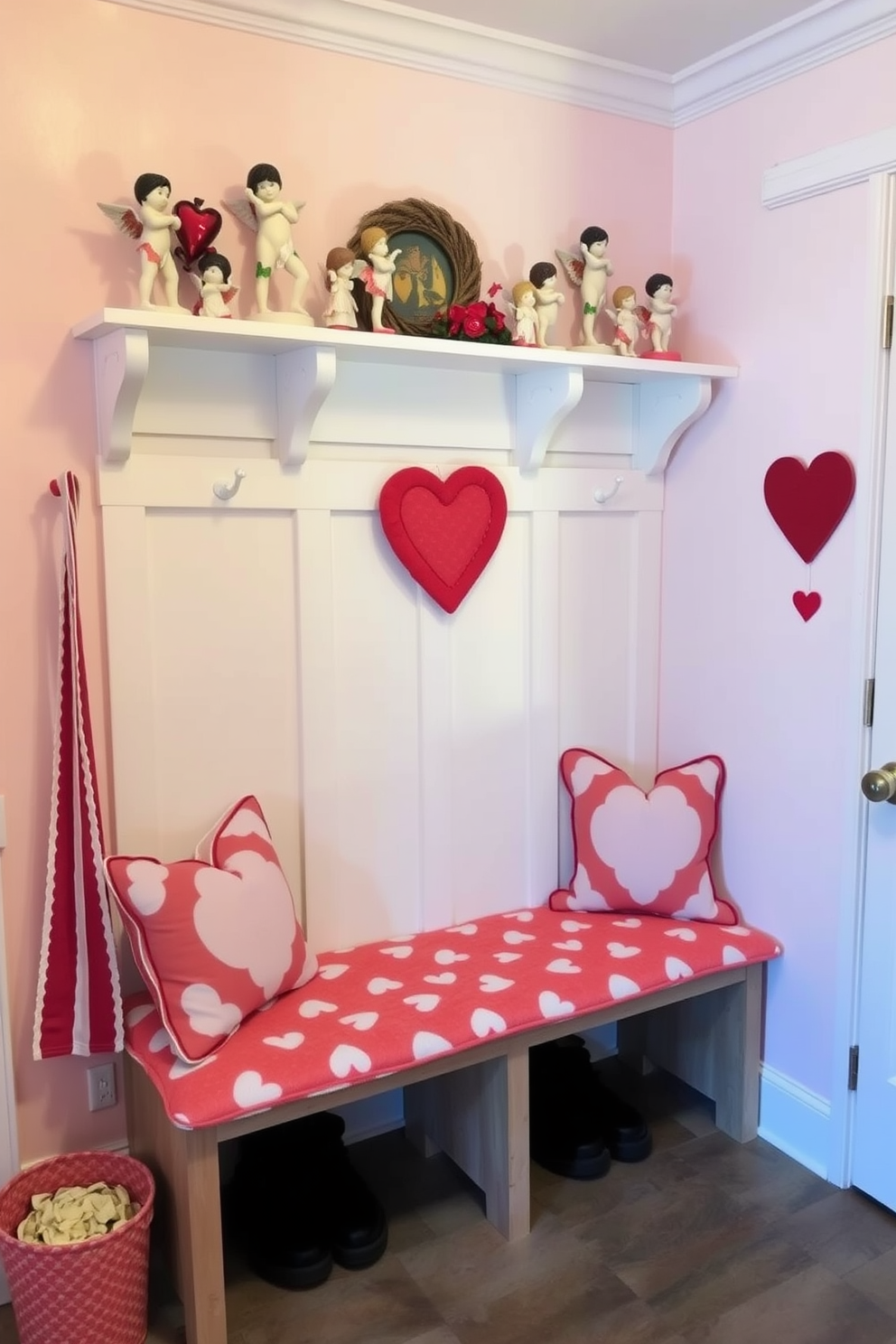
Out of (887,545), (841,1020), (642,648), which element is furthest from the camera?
(642,648)

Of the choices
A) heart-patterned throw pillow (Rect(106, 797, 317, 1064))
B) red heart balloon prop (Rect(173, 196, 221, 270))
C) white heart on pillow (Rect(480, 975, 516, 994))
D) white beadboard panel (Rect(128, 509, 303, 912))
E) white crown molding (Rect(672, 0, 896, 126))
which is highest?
white crown molding (Rect(672, 0, 896, 126))

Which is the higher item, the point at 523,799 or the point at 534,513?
the point at 534,513

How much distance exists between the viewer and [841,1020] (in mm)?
2232

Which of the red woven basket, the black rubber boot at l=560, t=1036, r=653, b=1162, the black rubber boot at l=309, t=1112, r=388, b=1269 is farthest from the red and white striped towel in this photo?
the black rubber boot at l=560, t=1036, r=653, b=1162

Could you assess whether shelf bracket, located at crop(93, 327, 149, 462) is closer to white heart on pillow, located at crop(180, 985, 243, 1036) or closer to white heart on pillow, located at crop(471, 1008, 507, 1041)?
white heart on pillow, located at crop(180, 985, 243, 1036)

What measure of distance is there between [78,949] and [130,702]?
0.45m

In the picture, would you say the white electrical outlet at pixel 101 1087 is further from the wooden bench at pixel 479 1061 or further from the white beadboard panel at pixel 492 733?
the white beadboard panel at pixel 492 733

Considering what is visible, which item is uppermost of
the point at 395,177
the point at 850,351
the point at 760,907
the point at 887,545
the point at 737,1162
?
the point at 395,177

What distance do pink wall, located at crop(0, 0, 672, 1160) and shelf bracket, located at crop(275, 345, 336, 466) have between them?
18 centimetres

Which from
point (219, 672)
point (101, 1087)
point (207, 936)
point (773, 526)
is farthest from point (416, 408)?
point (101, 1087)

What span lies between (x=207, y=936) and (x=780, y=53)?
6.60ft

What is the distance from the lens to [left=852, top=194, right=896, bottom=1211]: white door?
2086 millimetres

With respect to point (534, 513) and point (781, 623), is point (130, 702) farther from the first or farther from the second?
point (781, 623)

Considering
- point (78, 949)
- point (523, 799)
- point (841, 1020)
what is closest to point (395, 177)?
point (523, 799)
